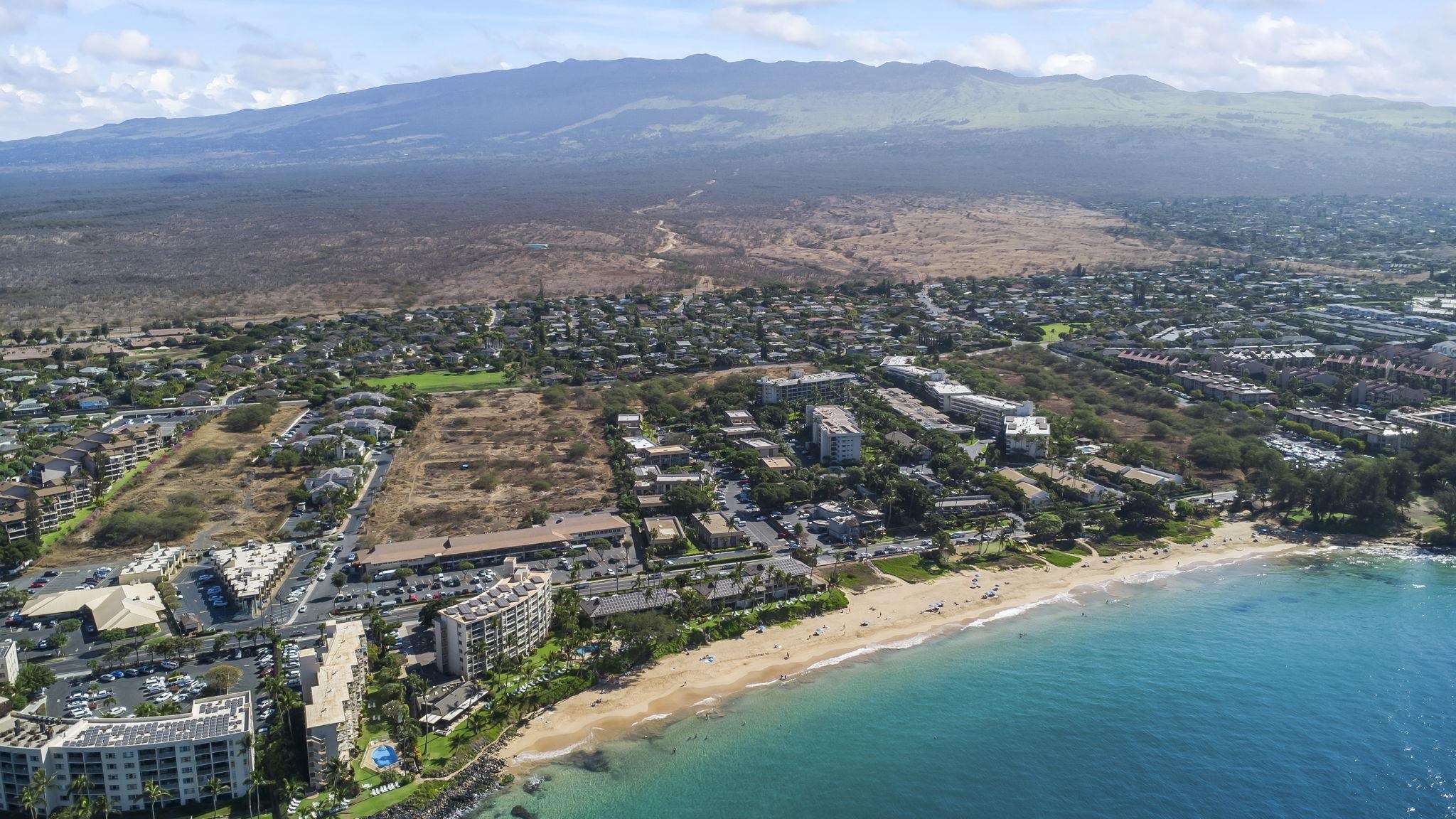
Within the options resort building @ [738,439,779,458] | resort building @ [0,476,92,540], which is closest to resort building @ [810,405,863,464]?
resort building @ [738,439,779,458]

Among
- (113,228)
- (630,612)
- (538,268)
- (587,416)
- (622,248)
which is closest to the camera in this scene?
(630,612)

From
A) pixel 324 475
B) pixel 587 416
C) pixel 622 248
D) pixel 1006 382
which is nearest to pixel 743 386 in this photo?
pixel 587 416

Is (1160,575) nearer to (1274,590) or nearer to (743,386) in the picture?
(1274,590)

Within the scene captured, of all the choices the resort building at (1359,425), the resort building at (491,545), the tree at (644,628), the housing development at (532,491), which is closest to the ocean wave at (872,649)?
the housing development at (532,491)

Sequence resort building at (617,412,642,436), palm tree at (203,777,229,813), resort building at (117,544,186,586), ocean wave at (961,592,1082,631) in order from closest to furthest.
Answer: palm tree at (203,777,229,813) → ocean wave at (961,592,1082,631) → resort building at (117,544,186,586) → resort building at (617,412,642,436)

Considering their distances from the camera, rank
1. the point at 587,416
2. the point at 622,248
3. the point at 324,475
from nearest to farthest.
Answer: the point at 324,475 → the point at 587,416 → the point at 622,248

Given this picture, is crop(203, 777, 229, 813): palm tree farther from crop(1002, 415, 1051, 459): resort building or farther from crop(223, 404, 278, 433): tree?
crop(1002, 415, 1051, 459): resort building

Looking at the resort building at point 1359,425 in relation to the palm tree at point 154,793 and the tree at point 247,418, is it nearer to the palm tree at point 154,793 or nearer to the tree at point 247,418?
the palm tree at point 154,793
